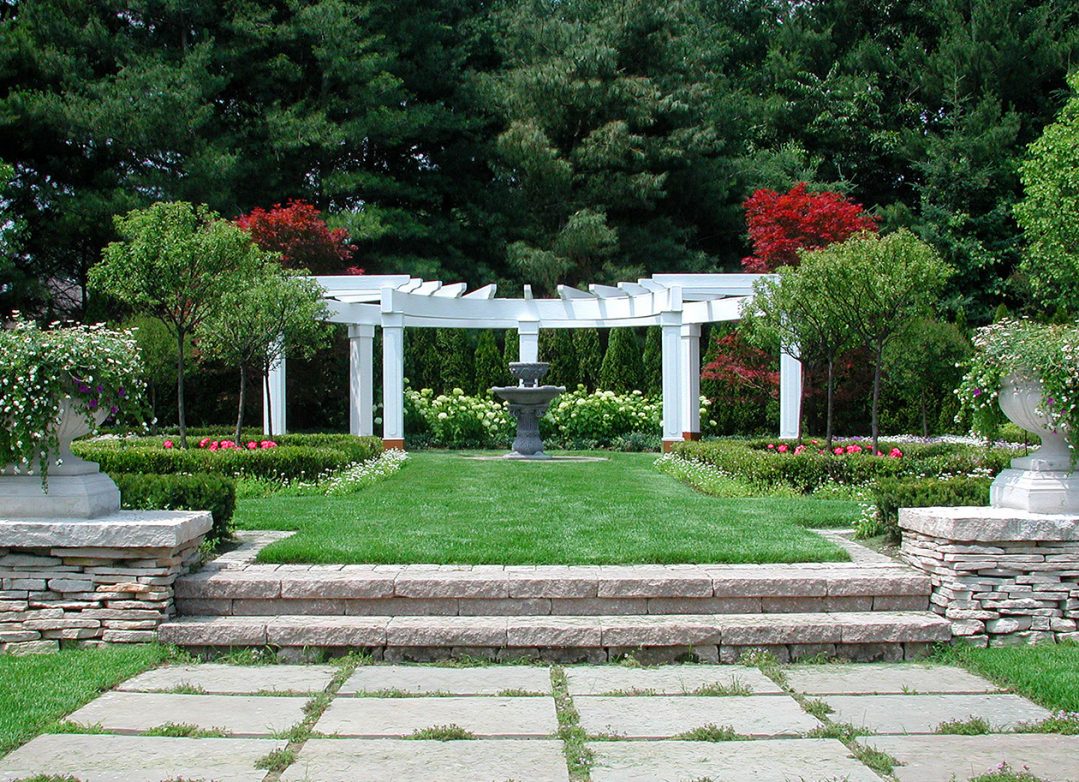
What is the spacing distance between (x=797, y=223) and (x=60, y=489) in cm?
1550

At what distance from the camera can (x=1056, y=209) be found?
18.6 metres

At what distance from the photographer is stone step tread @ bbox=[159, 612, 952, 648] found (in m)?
4.88

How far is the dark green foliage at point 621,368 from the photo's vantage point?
2038 cm

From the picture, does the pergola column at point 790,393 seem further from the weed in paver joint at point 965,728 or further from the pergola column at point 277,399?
the weed in paver joint at point 965,728

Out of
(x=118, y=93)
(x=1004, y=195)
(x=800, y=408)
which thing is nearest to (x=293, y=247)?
(x=118, y=93)

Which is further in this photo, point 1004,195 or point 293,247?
point 1004,195

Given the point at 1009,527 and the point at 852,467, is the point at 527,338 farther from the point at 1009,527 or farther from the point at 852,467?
the point at 1009,527

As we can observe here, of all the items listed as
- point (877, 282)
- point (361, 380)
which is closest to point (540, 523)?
point (877, 282)

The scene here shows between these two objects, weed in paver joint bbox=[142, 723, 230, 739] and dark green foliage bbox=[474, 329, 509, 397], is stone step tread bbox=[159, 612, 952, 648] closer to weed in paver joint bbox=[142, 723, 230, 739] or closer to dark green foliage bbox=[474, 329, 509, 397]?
weed in paver joint bbox=[142, 723, 230, 739]

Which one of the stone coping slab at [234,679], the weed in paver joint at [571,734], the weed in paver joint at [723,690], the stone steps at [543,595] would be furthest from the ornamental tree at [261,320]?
the weed in paver joint at [723,690]

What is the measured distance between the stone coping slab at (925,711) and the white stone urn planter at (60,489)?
12.9 ft

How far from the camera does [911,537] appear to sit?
579 cm

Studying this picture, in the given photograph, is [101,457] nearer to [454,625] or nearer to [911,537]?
[454,625]

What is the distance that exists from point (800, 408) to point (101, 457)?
9.14 m
